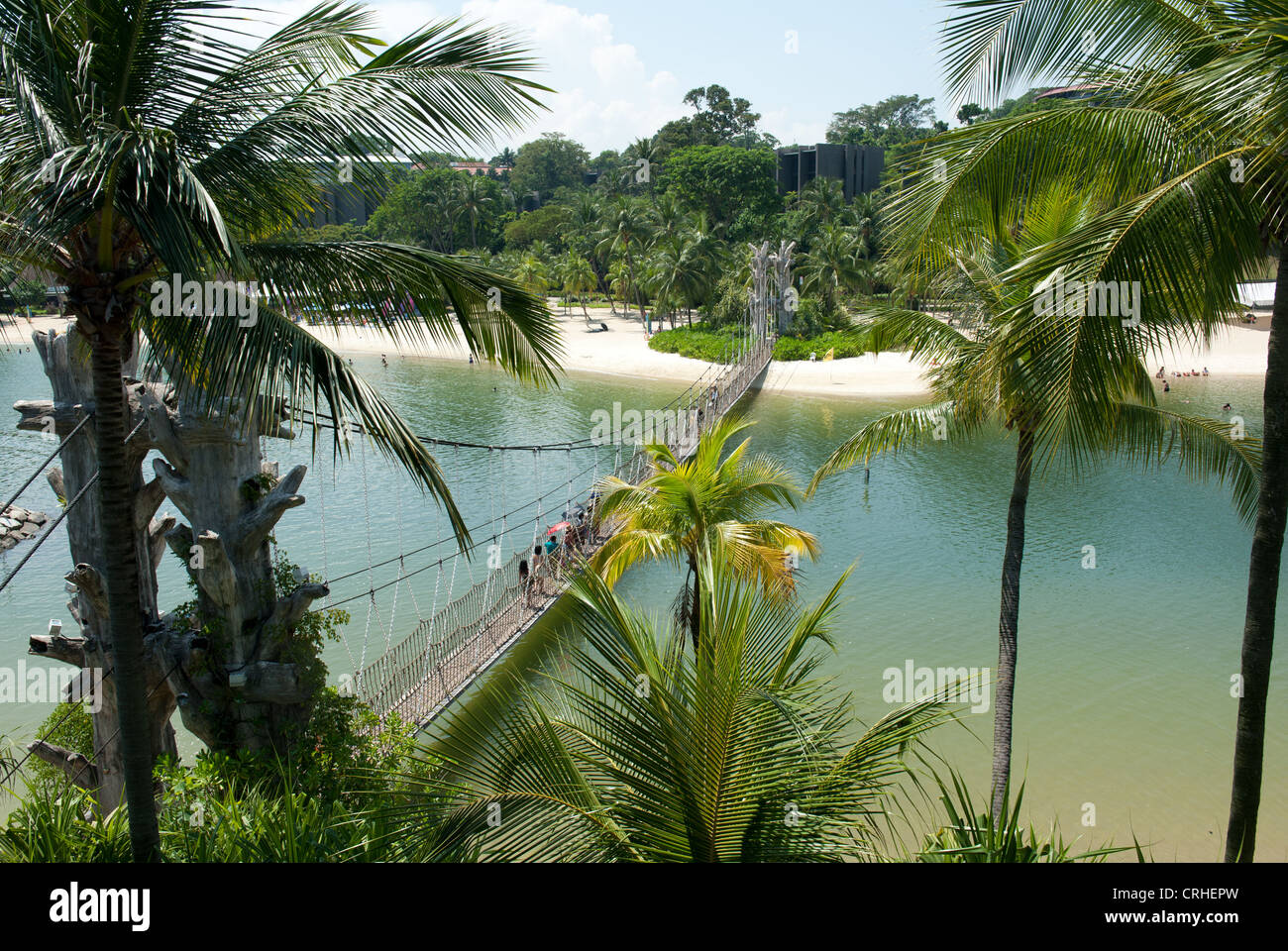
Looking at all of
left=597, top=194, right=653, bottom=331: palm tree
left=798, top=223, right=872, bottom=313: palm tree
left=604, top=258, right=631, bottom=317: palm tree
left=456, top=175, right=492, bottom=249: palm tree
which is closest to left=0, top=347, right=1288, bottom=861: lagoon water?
left=798, top=223, right=872, bottom=313: palm tree

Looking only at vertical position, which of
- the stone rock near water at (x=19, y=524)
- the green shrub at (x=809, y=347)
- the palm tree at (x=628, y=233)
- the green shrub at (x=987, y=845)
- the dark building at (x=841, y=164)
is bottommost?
the stone rock near water at (x=19, y=524)

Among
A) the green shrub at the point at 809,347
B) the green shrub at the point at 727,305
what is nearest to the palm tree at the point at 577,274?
the green shrub at the point at 727,305

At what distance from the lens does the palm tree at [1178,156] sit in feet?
11.7

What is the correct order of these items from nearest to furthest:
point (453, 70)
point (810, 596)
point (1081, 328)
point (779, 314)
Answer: point (1081, 328)
point (453, 70)
point (810, 596)
point (779, 314)

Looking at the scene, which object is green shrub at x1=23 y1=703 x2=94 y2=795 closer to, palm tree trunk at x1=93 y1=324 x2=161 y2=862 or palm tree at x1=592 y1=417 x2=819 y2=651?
palm tree trunk at x1=93 y1=324 x2=161 y2=862

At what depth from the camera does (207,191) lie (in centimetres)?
336

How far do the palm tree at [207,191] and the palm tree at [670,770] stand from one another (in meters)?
0.93

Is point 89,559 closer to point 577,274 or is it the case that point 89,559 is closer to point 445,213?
point 577,274

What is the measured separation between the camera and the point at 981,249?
7289 millimetres

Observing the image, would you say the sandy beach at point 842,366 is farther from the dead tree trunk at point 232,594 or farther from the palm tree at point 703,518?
the dead tree trunk at point 232,594
